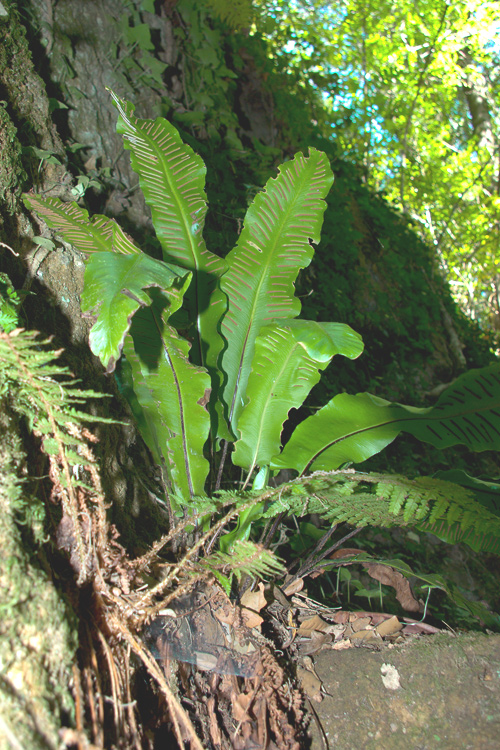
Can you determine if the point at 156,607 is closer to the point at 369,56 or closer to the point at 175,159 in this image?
the point at 175,159

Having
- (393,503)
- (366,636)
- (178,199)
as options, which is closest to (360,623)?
(366,636)

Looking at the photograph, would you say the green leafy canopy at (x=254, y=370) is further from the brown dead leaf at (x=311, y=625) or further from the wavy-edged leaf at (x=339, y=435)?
the brown dead leaf at (x=311, y=625)

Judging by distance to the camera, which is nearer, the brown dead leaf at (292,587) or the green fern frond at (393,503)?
the green fern frond at (393,503)

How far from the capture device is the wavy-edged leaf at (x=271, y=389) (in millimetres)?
1076

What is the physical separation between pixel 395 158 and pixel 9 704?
617 cm

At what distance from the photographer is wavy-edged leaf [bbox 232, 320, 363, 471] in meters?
1.08

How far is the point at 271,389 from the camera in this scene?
3.67 feet

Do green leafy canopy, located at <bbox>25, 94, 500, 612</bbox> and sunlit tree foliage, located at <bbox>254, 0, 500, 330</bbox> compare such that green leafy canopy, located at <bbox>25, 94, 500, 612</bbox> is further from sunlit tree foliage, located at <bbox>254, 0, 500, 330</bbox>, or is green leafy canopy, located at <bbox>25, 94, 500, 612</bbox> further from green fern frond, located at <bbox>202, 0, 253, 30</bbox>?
sunlit tree foliage, located at <bbox>254, 0, 500, 330</bbox>

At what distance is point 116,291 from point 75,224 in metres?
0.42

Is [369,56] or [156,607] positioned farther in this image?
[369,56]

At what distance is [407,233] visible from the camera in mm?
4457

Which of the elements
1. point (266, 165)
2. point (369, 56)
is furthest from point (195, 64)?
point (369, 56)

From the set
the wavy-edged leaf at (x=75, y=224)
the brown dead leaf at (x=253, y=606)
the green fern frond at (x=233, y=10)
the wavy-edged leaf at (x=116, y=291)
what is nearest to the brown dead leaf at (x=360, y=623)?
the brown dead leaf at (x=253, y=606)

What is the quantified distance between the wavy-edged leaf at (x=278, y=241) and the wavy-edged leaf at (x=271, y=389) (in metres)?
0.13
